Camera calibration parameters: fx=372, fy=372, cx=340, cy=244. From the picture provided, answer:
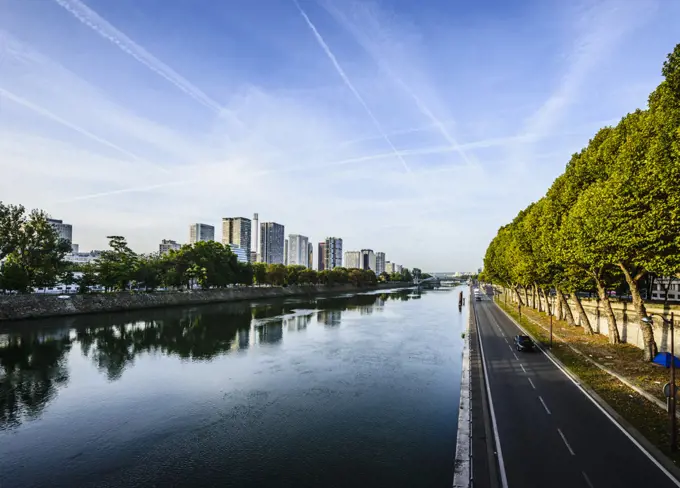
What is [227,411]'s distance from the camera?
97.3 feet

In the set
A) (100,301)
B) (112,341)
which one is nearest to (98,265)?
(100,301)

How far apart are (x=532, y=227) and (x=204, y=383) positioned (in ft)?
202

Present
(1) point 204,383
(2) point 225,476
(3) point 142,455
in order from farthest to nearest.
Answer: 1. (1) point 204,383
2. (3) point 142,455
3. (2) point 225,476

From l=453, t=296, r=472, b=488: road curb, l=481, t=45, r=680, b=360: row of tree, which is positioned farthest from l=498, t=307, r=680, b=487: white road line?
l=453, t=296, r=472, b=488: road curb

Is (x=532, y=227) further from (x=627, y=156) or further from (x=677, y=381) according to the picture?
(x=677, y=381)

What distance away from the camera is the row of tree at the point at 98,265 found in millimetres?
81375

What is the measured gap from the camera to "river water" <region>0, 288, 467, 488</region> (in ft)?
67.2

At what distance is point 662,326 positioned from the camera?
3981cm

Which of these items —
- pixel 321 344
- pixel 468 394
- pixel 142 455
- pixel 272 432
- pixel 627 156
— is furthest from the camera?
pixel 321 344

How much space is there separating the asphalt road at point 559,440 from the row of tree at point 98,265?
94485 mm

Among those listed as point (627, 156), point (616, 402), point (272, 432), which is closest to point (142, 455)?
point (272, 432)

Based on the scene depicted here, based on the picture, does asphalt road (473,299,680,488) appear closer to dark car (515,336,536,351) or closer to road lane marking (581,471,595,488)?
road lane marking (581,471,595,488)

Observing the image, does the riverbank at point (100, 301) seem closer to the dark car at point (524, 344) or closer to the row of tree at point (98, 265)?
the row of tree at point (98, 265)

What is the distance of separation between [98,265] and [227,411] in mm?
91334
